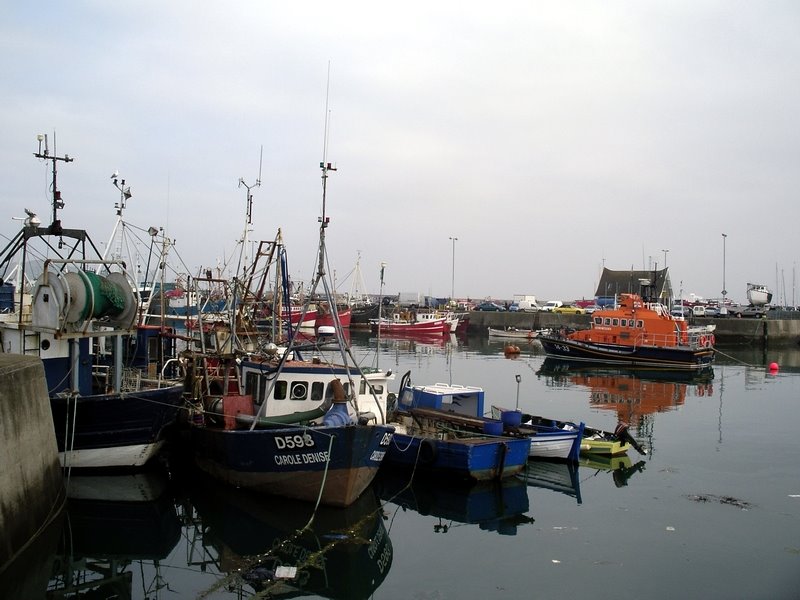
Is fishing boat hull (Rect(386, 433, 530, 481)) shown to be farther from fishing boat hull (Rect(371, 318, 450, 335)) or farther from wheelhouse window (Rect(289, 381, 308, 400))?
fishing boat hull (Rect(371, 318, 450, 335))

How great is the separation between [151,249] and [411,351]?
35046 millimetres

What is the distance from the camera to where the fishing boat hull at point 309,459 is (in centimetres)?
1323

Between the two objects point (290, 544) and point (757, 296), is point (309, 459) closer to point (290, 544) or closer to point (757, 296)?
point (290, 544)

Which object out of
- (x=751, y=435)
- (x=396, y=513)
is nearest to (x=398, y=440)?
(x=396, y=513)

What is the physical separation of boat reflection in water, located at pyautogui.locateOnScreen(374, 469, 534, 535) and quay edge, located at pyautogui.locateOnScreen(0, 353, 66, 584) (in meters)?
6.69

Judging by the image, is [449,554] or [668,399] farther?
[668,399]

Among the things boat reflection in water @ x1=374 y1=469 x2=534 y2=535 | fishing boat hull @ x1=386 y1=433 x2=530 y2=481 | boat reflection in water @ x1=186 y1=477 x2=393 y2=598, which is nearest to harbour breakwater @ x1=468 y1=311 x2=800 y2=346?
fishing boat hull @ x1=386 y1=433 x2=530 y2=481

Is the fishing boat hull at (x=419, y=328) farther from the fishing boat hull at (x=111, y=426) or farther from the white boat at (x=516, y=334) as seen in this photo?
the fishing boat hull at (x=111, y=426)

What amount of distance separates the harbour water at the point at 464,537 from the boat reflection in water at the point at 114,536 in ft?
0.12

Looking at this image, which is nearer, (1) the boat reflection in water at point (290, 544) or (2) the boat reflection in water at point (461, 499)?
(1) the boat reflection in water at point (290, 544)

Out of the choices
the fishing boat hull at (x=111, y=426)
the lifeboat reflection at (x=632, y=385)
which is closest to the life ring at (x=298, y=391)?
the fishing boat hull at (x=111, y=426)

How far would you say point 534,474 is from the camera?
1738 centimetres

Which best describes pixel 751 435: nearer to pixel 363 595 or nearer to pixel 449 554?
pixel 449 554

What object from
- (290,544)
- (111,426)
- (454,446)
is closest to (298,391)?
(454,446)
